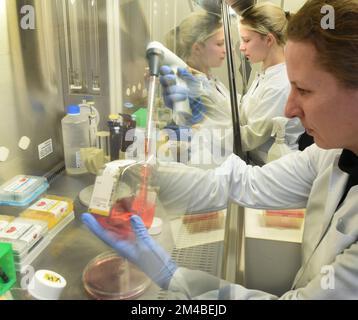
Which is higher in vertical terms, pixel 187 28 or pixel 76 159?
pixel 187 28

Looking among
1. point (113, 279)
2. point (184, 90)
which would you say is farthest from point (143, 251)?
point (184, 90)

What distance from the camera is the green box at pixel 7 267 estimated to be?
0.73 m

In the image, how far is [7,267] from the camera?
2.46 feet

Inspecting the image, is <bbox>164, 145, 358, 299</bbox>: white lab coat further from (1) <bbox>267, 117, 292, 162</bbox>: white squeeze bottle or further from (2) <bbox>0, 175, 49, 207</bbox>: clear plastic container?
(1) <bbox>267, 117, 292, 162</bbox>: white squeeze bottle

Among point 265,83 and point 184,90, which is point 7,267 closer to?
point 184,90

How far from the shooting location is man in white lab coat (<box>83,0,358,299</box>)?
0.75 metres

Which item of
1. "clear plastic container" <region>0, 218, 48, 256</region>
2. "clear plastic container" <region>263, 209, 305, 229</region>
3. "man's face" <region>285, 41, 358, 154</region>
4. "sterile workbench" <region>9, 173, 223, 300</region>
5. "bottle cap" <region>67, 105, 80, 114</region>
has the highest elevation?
"man's face" <region>285, 41, 358, 154</region>

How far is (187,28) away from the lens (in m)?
1.80

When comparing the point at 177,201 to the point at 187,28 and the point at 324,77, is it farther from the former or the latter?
the point at 187,28

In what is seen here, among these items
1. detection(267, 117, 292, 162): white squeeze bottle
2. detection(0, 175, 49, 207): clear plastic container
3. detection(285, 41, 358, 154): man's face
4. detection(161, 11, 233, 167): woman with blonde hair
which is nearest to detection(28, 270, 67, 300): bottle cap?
detection(0, 175, 49, 207): clear plastic container

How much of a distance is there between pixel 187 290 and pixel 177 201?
44 centimetres

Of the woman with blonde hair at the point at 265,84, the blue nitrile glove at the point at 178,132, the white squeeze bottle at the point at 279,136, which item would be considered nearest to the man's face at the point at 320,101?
the blue nitrile glove at the point at 178,132

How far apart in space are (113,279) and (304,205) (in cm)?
72

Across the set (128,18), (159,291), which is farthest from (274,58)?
(159,291)
